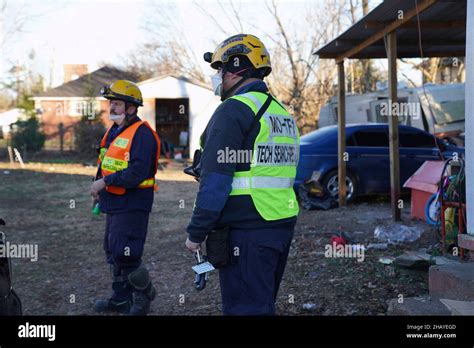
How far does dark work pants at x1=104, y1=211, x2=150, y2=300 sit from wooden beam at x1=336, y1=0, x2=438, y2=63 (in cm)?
462

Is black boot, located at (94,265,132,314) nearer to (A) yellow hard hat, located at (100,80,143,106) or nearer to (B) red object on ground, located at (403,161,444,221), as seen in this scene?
(A) yellow hard hat, located at (100,80,143,106)

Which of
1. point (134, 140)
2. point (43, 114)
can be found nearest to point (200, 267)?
point (134, 140)

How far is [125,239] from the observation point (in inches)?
214

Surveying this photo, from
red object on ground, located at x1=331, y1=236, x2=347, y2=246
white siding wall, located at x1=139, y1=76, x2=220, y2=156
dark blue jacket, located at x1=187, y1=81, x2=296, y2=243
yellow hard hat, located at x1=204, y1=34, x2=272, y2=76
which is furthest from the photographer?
white siding wall, located at x1=139, y1=76, x2=220, y2=156

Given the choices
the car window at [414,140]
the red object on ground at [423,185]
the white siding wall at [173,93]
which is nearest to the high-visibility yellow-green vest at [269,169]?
the red object on ground at [423,185]

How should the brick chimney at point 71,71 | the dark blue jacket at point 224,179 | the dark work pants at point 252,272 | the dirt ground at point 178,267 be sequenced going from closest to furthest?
the dark blue jacket at point 224,179
the dark work pants at point 252,272
the dirt ground at point 178,267
the brick chimney at point 71,71

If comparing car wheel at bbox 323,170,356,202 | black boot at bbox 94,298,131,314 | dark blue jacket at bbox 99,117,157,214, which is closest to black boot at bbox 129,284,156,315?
black boot at bbox 94,298,131,314

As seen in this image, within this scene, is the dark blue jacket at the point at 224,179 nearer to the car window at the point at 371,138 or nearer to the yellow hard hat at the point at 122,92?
the yellow hard hat at the point at 122,92

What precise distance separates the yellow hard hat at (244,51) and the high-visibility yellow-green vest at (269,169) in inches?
9.0

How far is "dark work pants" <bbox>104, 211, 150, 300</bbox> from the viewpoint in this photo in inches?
214

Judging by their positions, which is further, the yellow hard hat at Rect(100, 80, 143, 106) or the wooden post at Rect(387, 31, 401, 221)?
the wooden post at Rect(387, 31, 401, 221)

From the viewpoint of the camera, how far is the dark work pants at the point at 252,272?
11.7ft

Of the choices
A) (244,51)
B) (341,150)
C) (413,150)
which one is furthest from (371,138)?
(244,51)
